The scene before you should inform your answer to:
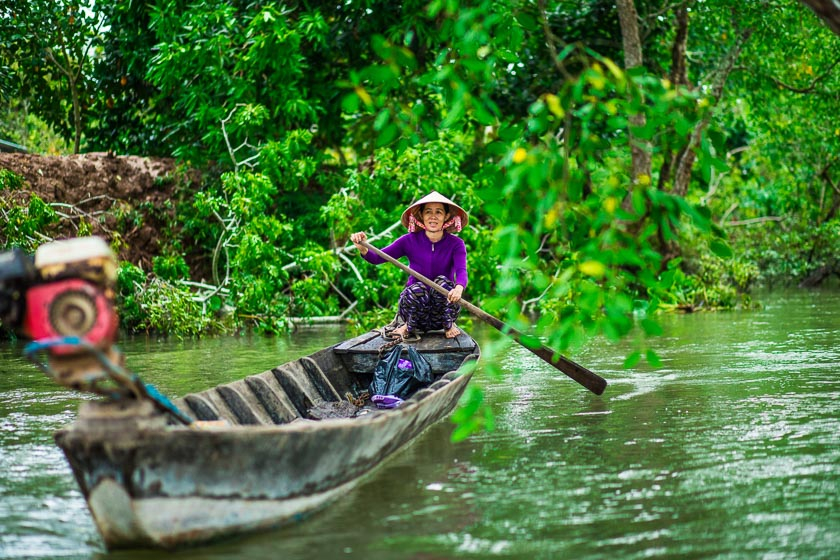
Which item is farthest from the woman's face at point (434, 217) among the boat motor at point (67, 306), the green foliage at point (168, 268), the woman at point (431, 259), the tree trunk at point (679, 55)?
the tree trunk at point (679, 55)

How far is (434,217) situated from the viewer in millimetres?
7008

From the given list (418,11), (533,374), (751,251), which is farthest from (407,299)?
(751,251)

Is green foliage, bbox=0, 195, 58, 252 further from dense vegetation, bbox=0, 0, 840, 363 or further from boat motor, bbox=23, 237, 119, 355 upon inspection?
boat motor, bbox=23, 237, 119, 355

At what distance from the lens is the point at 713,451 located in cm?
501

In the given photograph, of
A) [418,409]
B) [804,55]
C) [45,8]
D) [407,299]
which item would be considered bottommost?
[418,409]

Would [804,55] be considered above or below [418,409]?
above

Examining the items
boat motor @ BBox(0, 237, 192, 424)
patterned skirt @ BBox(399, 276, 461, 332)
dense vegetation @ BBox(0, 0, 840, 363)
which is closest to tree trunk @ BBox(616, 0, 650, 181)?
dense vegetation @ BBox(0, 0, 840, 363)

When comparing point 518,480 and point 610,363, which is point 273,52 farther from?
point 518,480

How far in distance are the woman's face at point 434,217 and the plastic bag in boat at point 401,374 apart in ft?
3.37

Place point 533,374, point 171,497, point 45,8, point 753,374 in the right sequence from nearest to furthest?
point 171,497 < point 753,374 < point 533,374 < point 45,8

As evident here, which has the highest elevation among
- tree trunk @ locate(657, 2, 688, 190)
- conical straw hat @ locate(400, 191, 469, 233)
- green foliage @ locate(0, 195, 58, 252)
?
tree trunk @ locate(657, 2, 688, 190)

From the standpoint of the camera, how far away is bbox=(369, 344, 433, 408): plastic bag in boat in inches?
245

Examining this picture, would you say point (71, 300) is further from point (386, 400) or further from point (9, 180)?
point (9, 180)

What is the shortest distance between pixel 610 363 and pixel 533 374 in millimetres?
833
